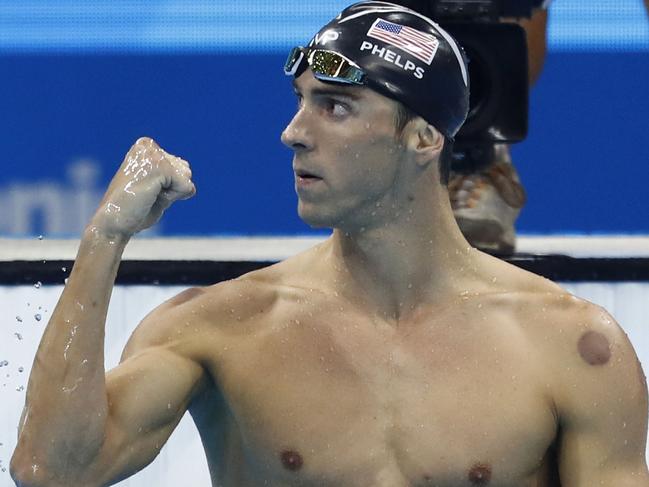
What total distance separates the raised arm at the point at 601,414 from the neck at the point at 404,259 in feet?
0.78

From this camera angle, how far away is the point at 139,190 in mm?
1948

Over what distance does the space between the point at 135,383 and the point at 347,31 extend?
676 millimetres

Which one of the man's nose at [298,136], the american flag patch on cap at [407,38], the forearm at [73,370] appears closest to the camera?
the forearm at [73,370]

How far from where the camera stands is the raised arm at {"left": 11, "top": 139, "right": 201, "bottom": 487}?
1.93 meters

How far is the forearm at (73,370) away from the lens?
1930 mm

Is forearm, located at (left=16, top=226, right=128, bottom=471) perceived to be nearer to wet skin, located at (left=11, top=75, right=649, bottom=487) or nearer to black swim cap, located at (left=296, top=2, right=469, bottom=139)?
wet skin, located at (left=11, top=75, right=649, bottom=487)

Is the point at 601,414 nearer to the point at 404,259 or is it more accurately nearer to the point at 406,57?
the point at 404,259

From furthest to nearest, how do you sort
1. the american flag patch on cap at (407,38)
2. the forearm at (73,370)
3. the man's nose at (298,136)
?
the american flag patch on cap at (407,38) < the man's nose at (298,136) < the forearm at (73,370)

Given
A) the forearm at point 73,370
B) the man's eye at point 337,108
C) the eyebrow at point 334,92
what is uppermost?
the eyebrow at point 334,92

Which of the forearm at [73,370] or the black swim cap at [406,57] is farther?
the black swim cap at [406,57]

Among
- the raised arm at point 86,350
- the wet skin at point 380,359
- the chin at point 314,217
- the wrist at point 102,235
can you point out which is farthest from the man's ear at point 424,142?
the wrist at point 102,235

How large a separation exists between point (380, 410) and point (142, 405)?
0.39 metres

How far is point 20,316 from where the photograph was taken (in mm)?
2973

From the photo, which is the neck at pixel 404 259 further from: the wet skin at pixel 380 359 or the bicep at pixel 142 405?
the bicep at pixel 142 405
